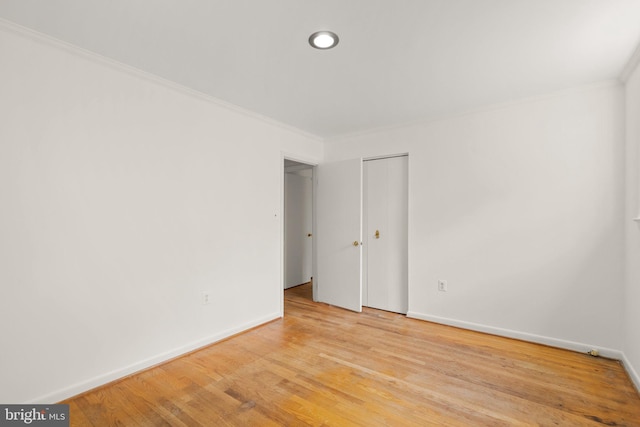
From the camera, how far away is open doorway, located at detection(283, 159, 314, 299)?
208 inches

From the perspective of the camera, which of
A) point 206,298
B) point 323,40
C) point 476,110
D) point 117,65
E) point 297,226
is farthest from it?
point 297,226

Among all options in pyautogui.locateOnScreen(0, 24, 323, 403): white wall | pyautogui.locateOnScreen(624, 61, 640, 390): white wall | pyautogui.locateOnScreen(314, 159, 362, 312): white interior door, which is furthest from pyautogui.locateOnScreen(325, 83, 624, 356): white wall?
pyautogui.locateOnScreen(0, 24, 323, 403): white wall

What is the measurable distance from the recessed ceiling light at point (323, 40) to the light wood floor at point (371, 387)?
2342 millimetres

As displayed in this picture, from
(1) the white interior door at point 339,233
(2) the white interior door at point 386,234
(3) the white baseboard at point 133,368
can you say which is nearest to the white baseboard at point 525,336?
(2) the white interior door at point 386,234

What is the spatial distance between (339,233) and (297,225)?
1.50 metres

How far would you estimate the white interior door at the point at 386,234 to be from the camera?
150 inches

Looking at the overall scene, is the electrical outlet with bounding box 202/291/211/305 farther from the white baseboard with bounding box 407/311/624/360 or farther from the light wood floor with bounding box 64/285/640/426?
the white baseboard with bounding box 407/311/624/360

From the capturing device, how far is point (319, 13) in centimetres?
173

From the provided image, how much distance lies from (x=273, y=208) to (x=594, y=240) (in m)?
3.10

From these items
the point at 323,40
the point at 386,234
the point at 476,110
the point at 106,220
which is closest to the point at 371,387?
the point at 386,234

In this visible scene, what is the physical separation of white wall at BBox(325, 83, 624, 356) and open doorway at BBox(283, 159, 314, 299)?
224 centimetres

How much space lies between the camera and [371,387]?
2168 millimetres

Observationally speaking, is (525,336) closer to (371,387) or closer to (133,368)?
(371,387)

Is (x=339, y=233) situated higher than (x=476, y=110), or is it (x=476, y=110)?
(x=476, y=110)
